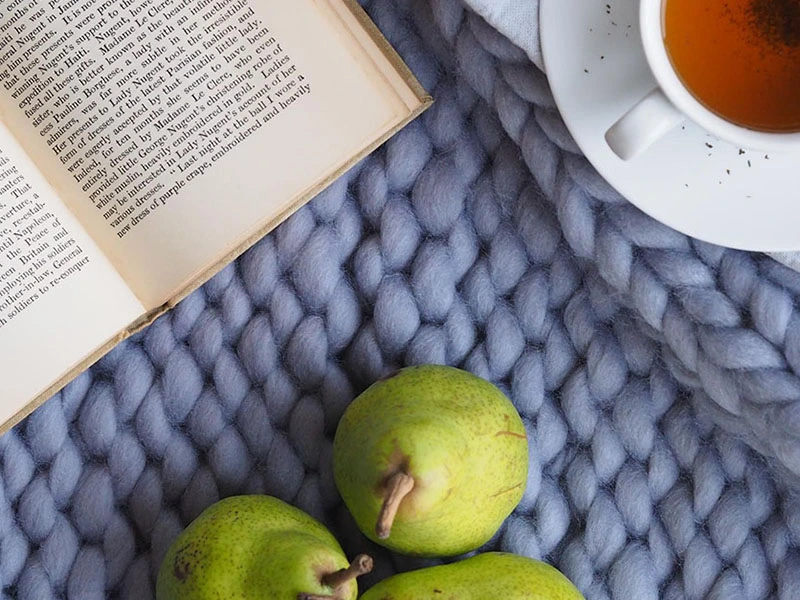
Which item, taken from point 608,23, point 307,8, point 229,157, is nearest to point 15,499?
point 229,157

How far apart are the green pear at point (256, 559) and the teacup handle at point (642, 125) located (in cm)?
27

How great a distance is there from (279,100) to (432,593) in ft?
1.08

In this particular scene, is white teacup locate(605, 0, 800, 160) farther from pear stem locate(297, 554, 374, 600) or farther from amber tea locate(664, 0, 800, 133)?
pear stem locate(297, 554, 374, 600)

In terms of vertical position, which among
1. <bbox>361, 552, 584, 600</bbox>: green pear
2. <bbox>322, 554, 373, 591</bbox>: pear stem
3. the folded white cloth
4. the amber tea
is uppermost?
the folded white cloth

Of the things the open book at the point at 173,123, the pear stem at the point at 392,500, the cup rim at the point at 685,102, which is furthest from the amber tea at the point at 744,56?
the pear stem at the point at 392,500

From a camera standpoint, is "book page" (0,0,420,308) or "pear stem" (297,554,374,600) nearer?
"pear stem" (297,554,374,600)

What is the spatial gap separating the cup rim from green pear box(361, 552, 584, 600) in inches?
11.0

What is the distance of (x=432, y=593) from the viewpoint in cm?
72

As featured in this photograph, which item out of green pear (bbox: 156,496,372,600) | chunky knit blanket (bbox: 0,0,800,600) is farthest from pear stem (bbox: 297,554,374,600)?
chunky knit blanket (bbox: 0,0,800,600)

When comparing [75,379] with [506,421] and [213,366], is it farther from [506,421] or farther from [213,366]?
[506,421]

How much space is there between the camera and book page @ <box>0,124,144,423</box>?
801mm

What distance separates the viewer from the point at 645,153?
747 millimetres

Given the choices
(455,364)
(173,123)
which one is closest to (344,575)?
(455,364)

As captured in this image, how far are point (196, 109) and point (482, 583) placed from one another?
35cm
